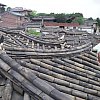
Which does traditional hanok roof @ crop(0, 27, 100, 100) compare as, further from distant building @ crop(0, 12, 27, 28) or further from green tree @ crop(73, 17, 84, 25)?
green tree @ crop(73, 17, 84, 25)

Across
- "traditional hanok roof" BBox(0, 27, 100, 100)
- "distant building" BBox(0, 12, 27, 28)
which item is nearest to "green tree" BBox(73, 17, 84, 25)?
"distant building" BBox(0, 12, 27, 28)

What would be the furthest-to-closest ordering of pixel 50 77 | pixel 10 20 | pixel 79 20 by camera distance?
pixel 79 20 < pixel 10 20 < pixel 50 77

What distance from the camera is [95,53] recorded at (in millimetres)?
7691

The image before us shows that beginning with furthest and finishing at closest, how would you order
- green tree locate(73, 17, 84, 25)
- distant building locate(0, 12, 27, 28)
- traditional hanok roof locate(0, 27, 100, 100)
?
green tree locate(73, 17, 84, 25) < distant building locate(0, 12, 27, 28) < traditional hanok roof locate(0, 27, 100, 100)

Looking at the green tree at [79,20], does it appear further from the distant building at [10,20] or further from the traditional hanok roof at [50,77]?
the traditional hanok roof at [50,77]

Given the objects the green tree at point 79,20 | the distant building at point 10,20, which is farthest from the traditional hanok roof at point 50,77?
the green tree at point 79,20

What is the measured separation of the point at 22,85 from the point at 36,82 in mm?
232

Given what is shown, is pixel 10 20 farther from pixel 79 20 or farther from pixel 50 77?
pixel 50 77

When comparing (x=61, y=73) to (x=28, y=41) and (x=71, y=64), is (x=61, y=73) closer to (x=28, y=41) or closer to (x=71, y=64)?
(x=71, y=64)

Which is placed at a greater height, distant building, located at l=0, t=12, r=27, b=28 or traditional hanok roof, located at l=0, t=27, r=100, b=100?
traditional hanok roof, located at l=0, t=27, r=100, b=100

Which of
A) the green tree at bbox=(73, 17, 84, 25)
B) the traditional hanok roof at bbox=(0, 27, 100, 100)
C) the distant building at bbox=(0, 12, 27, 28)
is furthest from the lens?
the green tree at bbox=(73, 17, 84, 25)

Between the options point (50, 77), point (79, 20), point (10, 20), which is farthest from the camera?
point (79, 20)

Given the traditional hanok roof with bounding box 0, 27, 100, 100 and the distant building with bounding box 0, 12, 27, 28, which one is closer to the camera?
the traditional hanok roof with bounding box 0, 27, 100, 100

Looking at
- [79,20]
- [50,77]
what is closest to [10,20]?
[79,20]
